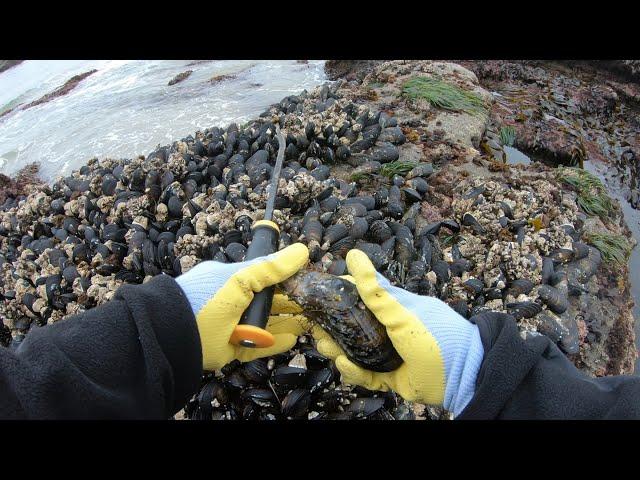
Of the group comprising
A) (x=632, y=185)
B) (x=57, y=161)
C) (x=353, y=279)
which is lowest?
(x=632, y=185)

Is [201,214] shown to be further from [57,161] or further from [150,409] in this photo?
[57,161]

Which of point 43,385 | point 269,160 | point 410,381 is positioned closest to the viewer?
point 43,385

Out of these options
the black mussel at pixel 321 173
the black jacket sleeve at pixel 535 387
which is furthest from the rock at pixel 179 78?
the black jacket sleeve at pixel 535 387

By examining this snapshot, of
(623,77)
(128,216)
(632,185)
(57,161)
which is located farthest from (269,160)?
(623,77)

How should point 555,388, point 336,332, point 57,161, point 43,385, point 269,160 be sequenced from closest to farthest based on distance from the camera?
point 43,385, point 555,388, point 336,332, point 269,160, point 57,161

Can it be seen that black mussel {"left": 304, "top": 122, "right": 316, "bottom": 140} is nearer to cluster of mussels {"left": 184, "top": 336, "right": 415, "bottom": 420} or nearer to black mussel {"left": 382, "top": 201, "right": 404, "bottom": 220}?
black mussel {"left": 382, "top": 201, "right": 404, "bottom": 220}

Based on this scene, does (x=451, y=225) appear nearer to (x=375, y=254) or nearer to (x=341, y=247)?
(x=375, y=254)

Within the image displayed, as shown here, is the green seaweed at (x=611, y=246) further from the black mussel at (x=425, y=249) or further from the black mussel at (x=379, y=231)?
the black mussel at (x=379, y=231)
